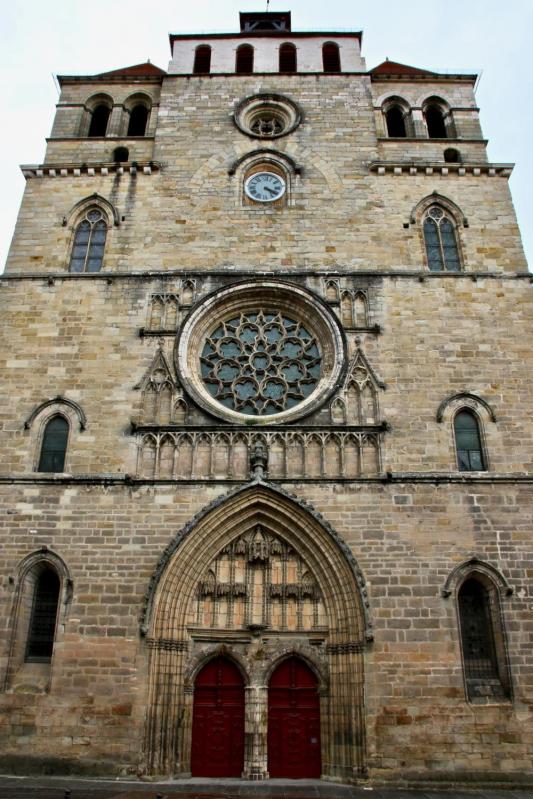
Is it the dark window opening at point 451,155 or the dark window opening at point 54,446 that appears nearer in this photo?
the dark window opening at point 54,446

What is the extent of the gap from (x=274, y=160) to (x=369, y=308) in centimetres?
493

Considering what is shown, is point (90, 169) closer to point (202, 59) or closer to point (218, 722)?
point (202, 59)

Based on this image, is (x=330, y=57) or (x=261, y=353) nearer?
(x=261, y=353)

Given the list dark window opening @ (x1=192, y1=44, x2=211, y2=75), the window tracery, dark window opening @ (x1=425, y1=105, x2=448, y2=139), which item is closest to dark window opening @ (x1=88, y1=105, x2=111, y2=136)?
dark window opening @ (x1=192, y1=44, x2=211, y2=75)

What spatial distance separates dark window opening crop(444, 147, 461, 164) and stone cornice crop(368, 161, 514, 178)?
732mm

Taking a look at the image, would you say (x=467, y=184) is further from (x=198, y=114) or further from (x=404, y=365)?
(x=198, y=114)

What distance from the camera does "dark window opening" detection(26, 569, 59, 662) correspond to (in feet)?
37.3

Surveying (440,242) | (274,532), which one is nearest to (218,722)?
(274,532)

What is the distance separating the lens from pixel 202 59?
61.5 feet

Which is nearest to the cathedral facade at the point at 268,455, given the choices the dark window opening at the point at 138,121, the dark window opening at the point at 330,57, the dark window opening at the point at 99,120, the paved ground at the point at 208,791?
the paved ground at the point at 208,791

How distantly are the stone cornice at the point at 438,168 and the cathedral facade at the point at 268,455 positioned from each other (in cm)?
8

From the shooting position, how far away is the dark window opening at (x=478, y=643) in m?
10.9

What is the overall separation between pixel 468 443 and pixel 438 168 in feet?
23.7

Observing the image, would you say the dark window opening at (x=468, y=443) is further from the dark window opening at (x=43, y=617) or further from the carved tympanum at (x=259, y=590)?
the dark window opening at (x=43, y=617)
